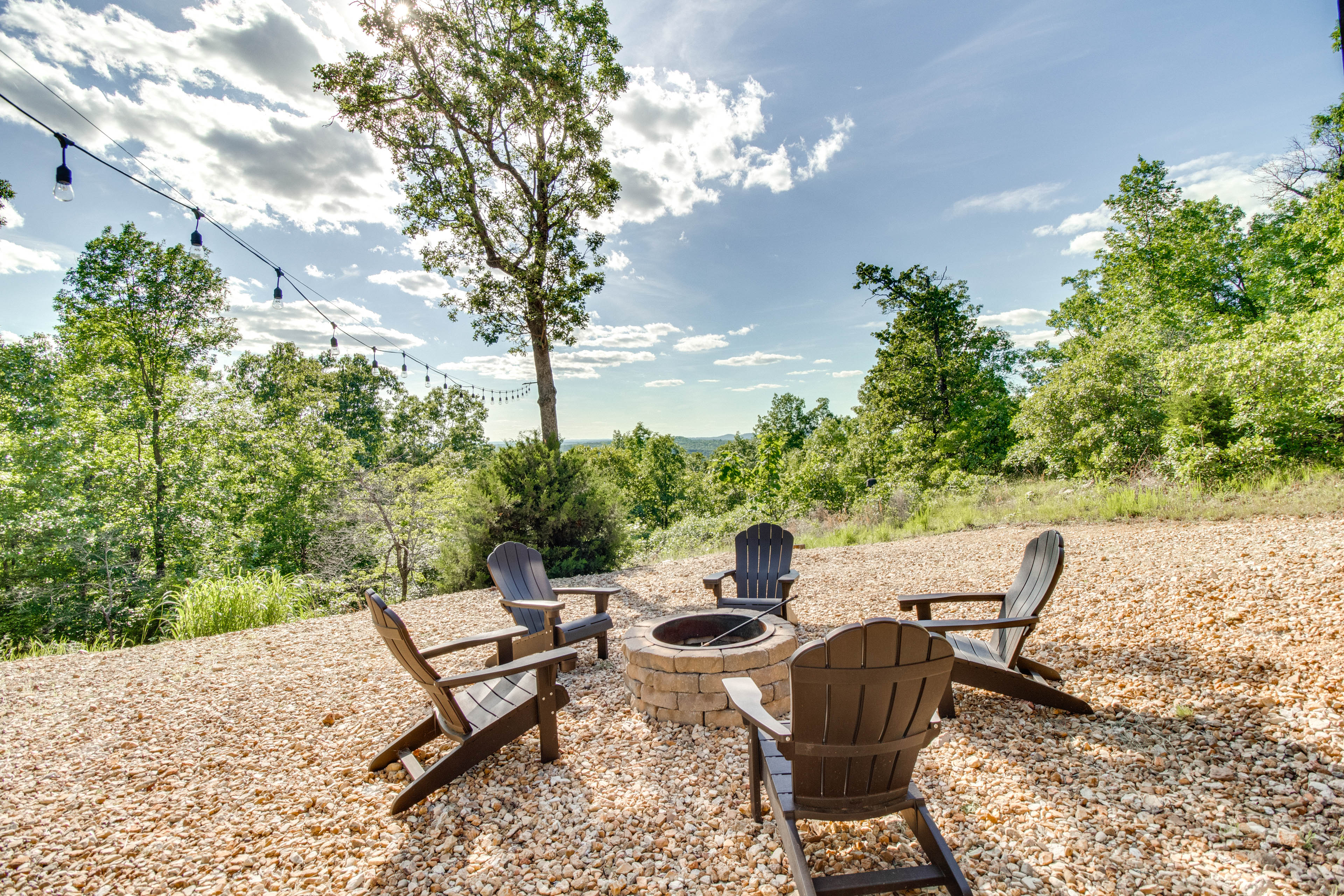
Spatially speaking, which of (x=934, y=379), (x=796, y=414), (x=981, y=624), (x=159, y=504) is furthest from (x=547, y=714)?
(x=796, y=414)

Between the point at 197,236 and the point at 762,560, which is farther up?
the point at 197,236

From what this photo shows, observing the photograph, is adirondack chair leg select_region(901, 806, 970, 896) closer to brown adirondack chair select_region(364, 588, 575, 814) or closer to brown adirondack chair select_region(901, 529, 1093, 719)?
brown adirondack chair select_region(901, 529, 1093, 719)

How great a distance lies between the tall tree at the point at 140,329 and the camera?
9969 mm

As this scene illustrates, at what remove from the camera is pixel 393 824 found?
2.00 m

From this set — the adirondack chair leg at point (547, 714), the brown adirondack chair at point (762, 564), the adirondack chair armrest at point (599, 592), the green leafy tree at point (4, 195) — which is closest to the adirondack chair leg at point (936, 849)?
the adirondack chair leg at point (547, 714)

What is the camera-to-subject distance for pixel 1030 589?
2.84m

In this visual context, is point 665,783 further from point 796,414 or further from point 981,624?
point 796,414

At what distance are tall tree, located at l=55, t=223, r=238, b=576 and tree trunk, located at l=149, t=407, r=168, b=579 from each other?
0.01m

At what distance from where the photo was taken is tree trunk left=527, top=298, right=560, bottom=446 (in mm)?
8141

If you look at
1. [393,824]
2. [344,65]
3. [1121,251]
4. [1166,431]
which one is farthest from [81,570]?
[1121,251]

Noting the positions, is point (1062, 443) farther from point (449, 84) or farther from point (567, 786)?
point (449, 84)

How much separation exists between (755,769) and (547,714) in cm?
105

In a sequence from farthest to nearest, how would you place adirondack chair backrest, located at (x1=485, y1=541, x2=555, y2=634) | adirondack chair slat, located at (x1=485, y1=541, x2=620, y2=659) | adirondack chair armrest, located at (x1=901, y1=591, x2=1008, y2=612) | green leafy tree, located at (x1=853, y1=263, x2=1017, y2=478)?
green leafy tree, located at (x1=853, y1=263, x2=1017, y2=478)
adirondack chair backrest, located at (x1=485, y1=541, x2=555, y2=634)
adirondack chair slat, located at (x1=485, y1=541, x2=620, y2=659)
adirondack chair armrest, located at (x1=901, y1=591, x2=1008, y2=612)

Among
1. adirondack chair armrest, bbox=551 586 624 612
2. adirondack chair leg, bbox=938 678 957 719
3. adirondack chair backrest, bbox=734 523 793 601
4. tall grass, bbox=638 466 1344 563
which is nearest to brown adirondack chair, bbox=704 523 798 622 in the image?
adirondack chair backrest, bbox=734 523 793 601
